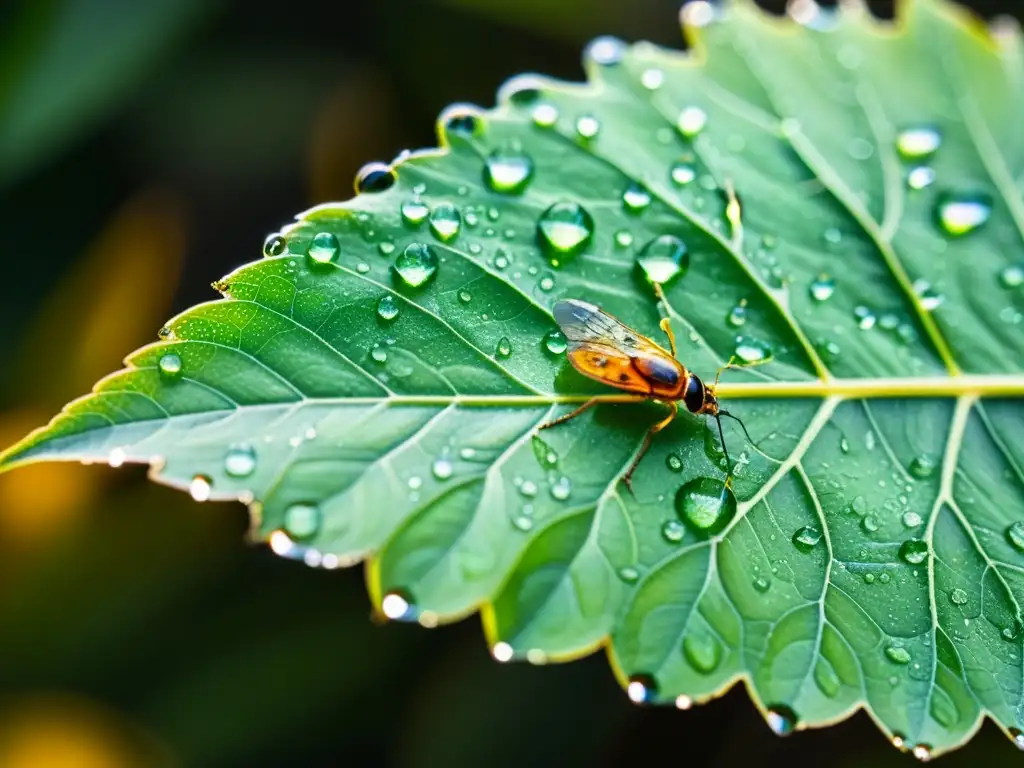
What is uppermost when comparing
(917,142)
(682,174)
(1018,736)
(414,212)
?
(414,212)

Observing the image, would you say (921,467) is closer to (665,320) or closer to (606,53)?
(665,320)

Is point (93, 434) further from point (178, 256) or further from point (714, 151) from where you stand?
point (178, 256)

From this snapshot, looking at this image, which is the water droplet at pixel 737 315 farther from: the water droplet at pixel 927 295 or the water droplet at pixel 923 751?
the water droplet at pixel 923 751

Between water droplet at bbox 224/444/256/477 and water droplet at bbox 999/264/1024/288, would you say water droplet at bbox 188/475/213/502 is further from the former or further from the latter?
water droplet at bbox 999/264/1024/288

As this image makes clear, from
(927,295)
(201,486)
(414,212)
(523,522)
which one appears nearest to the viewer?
(201,486)

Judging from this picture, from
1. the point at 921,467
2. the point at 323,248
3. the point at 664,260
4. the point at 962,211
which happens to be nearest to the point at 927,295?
the point at 962,211

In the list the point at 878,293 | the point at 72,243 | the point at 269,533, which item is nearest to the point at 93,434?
the point at 269,533
